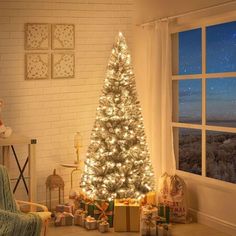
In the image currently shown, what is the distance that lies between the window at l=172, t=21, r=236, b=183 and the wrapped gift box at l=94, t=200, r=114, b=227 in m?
0.95

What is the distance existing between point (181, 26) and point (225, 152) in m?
1.37

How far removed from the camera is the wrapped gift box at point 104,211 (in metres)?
5.84

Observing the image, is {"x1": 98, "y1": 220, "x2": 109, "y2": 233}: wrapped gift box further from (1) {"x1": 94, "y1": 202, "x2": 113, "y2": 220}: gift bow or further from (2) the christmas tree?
(2) the christmas tree

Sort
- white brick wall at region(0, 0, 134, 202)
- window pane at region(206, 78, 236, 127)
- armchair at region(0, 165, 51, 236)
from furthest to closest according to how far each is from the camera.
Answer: white brick wall at region(0, 0, 134, 202)
window pane at region(206, 78, 236, 127)
armchair at region(0, 165, 51, 236)

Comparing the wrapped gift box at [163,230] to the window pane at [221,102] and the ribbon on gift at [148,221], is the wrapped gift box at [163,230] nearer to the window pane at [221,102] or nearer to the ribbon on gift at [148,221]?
the ribbon on gift at [148,221]

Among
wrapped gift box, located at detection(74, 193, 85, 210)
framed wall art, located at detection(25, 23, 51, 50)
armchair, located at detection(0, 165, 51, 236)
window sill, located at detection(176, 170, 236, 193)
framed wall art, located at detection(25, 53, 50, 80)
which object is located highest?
framed wall art, located at detection(25, 23, 51, 50)

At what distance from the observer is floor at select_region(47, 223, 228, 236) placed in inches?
219

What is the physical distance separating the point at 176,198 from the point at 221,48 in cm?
155

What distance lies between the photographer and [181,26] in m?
6.07

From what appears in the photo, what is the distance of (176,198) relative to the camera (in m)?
5.91

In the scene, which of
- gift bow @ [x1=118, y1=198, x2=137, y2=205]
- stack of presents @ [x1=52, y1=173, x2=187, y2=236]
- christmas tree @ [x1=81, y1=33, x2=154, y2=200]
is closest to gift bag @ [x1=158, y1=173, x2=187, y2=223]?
stack of presents @ [x1=52, y1=173, x2=187, y2=236]

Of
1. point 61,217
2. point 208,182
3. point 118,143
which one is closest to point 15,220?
point 61,217

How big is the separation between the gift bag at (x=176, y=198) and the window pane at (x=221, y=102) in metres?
0.69

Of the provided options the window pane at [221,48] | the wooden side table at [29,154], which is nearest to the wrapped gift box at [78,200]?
the wooden side table at [29,154]
